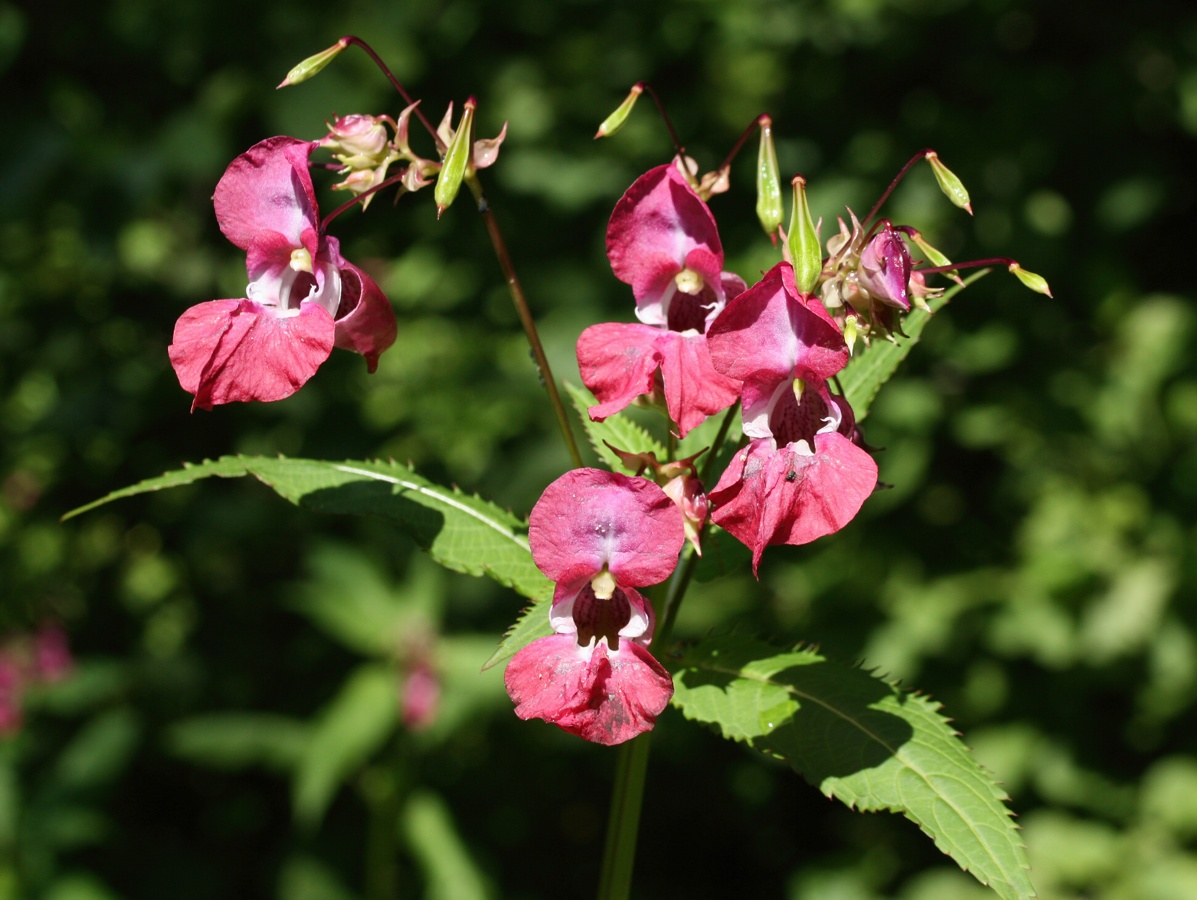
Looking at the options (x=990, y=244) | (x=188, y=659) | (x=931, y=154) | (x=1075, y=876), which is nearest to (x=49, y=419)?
(x=188, y=659)

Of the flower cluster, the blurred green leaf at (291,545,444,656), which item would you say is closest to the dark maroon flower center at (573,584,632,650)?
the flower cluster

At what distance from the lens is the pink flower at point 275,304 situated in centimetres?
123

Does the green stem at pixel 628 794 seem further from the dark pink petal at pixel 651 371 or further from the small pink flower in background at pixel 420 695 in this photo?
the small pink flower in background at pixel 420 695

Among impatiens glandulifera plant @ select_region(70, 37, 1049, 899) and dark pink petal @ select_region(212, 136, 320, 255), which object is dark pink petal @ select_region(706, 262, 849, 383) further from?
dark pink petal @ select_region(212, 136, 320, 255)

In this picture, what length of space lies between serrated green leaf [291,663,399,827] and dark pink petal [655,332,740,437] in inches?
98.4

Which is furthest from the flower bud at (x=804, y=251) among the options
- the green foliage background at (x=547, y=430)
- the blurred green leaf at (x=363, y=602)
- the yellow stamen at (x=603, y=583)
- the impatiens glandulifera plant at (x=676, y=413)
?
the blurred green leaf at (x=363, y=602)

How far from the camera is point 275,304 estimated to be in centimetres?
128

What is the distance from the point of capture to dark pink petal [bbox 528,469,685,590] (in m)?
1.17

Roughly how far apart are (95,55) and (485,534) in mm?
2907

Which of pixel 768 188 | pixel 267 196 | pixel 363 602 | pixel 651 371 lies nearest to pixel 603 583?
pixel 651 371

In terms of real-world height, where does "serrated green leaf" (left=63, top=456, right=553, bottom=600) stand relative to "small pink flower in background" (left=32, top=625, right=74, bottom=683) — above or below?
above

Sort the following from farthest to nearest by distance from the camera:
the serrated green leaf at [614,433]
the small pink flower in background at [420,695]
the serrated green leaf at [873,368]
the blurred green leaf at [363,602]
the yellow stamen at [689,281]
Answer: the blurred green leaf at [363,602]
the small pink flower in background at [420,695]
the serrated green leaf at [614,433]
the serrated green leaf at [873,368]
the yellow stamen at [689,281]

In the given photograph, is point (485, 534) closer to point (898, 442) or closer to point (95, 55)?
point (898, 442)

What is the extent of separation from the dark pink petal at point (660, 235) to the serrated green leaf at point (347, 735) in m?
2.46
